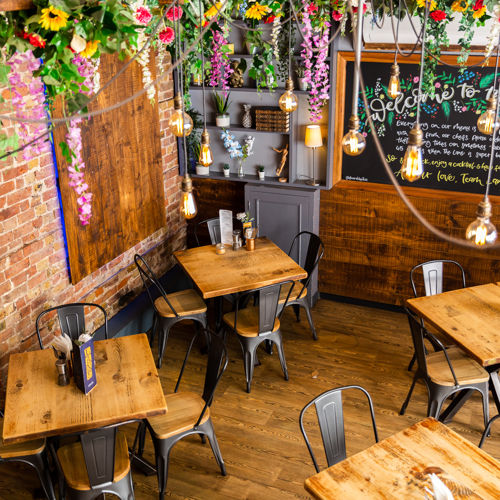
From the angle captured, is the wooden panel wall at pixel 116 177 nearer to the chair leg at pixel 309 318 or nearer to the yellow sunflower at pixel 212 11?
the yellow sunflower at pixel 212 11

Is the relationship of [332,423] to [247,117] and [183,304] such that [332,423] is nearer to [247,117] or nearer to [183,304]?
[183,304]

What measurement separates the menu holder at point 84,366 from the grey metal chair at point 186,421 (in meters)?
0.46

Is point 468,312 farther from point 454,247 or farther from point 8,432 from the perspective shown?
point 8,432

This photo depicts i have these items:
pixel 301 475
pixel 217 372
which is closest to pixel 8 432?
pixel 217 372

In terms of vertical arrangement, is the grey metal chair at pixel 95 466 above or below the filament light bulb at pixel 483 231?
below

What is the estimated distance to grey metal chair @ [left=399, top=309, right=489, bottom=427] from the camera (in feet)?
13.7

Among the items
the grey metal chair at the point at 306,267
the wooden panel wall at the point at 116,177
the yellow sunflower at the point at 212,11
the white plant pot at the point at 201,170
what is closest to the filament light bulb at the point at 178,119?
the yellow sunflower at the point at 212,11

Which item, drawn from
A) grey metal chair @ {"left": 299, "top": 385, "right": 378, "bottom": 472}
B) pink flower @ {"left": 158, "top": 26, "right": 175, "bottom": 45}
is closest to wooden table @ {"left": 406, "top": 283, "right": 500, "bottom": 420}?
grey metal chair @ {"left": 299, "top": 385, "right": 378, "bottom": 472}

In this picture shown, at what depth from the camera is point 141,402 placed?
11.5ft

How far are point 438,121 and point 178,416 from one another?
3.39 meters

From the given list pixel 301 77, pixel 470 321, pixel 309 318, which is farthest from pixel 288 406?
pixel 301 77

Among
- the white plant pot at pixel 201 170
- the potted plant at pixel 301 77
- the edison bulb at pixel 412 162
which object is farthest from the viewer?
the white plant pot at pixel 201 170

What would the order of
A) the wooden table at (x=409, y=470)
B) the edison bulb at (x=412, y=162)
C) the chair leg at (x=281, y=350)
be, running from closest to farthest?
1. the edison bulb at (x=412, y=162)
2. the wooden table at (x=409, y=470)
3. the chair leg at (x=281, y=350)

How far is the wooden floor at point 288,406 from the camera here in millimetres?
3994
